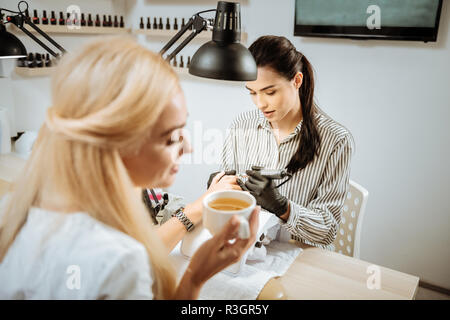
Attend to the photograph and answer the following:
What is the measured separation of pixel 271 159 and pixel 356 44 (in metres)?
1.11

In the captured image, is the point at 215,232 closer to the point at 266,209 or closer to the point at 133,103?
the point at 133,103

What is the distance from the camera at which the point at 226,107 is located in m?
2.96

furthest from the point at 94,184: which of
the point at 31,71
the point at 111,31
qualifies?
the point at 111,31

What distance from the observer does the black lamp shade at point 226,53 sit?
100 centimetres

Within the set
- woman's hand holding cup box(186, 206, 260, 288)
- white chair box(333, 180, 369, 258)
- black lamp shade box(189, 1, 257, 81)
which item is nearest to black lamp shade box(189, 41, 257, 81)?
black lamp shade box(189, 1, 257, 81)

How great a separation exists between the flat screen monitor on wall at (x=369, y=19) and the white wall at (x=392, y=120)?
0.07m

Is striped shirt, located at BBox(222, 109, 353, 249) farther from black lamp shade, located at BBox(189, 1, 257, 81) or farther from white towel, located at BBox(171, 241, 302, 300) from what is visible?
black lamp shade, located at BBox(189, 1, 257, 81)

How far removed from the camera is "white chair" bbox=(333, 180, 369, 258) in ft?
5.11

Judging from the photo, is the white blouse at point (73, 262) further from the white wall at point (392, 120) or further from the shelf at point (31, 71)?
the shelf at point (31, 71)

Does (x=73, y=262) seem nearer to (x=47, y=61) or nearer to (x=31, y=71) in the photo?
(x=31, y=71)

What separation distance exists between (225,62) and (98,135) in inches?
19.6

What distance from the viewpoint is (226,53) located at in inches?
39.8

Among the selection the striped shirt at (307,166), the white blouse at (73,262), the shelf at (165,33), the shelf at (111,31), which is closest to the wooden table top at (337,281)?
the striped shirt at (307,166)
